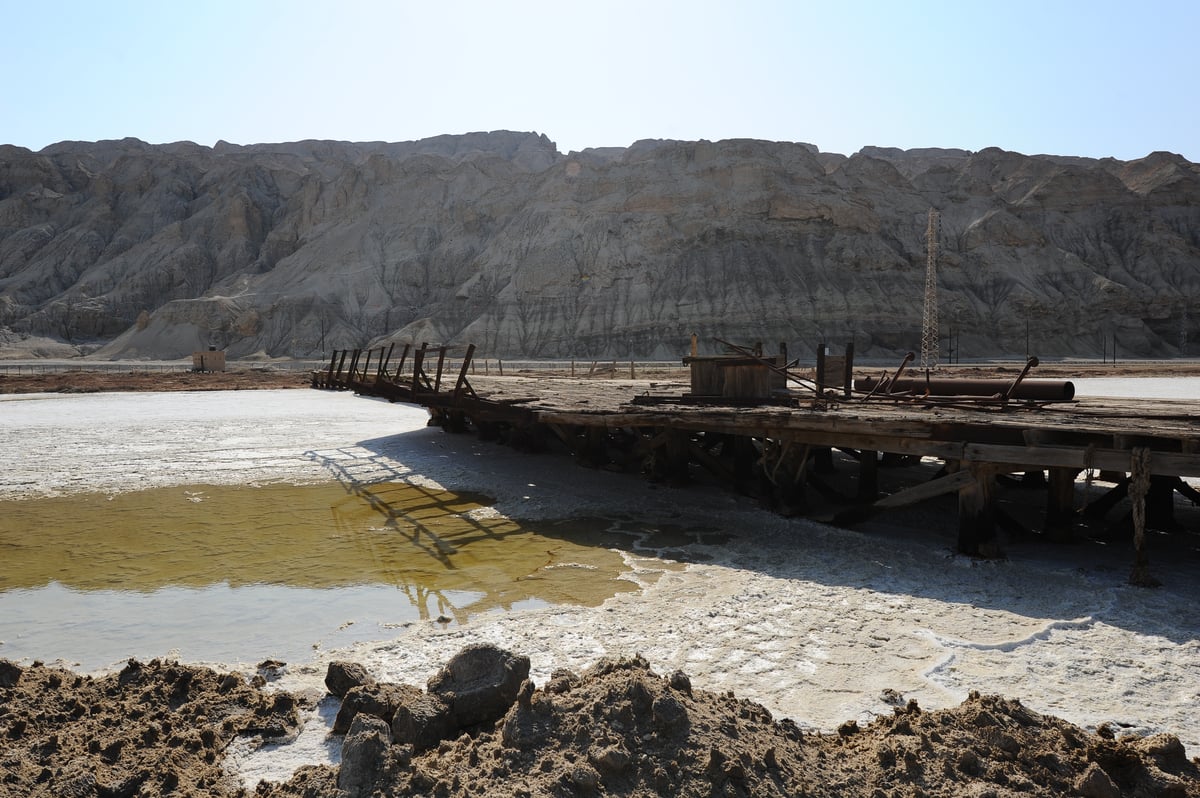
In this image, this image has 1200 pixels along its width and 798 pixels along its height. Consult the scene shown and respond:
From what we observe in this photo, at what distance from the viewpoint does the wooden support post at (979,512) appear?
8.47m

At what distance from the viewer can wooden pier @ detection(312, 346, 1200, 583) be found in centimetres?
785

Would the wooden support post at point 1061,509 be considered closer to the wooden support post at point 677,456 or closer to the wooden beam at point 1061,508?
the wooden beam at point 1061,508

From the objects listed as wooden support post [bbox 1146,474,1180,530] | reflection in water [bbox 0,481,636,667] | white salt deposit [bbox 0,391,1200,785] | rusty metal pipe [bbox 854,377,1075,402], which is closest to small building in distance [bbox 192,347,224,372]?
white salt deposit [bbox 0,391,1200,785]

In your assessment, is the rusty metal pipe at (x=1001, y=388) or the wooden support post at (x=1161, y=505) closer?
the wooden support post at (x=1161, y=505)

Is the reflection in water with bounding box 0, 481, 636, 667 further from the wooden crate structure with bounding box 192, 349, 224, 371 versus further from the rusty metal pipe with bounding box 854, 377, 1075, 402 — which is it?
the wooden crate structure with bounding box 192, 349, 224, 371

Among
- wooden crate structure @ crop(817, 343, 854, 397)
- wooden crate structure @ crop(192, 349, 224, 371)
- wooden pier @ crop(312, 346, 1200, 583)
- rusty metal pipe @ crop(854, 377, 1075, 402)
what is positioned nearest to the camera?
wooden pier @ crop(312, 346, 1200, 583)

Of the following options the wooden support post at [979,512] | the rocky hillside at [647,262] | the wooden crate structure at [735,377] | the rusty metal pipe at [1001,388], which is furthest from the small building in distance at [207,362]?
the wooden support post at [979,512]

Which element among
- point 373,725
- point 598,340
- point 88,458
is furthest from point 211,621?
point 598,340

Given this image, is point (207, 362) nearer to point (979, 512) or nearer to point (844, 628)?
point (979, 512)

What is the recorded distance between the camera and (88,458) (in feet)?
52.6

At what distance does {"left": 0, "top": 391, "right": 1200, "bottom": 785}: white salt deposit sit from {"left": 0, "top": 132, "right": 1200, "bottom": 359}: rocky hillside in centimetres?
5290

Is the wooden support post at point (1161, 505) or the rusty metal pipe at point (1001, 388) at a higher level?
the rusty metal pipe at point (1001, 388)

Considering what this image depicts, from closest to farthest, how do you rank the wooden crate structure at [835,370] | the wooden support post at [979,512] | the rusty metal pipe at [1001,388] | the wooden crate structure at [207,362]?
the wooden support post at [979,512] < the rusty metal pipe at [1001,388] < the wooden crate structure at [835,370] < the wooden crate structure at [207,362]

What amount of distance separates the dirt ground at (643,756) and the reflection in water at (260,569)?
171cm
